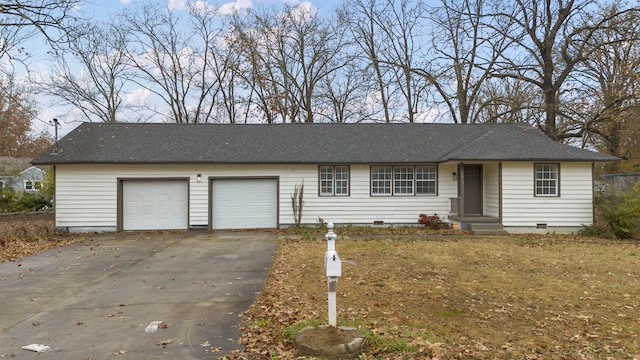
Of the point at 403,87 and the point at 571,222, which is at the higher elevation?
the point at 403,87

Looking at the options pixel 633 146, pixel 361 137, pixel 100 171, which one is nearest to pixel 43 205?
pixel 100 171

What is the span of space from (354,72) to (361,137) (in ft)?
45.9

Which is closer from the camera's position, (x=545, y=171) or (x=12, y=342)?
(x=12, y=342)

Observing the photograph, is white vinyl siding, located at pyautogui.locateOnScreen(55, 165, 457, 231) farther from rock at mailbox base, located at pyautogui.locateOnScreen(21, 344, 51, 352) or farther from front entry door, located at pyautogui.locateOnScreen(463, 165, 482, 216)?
rock at mailbox base, located at pyautogui.locateOnScreen(21, 344, 51, 352)

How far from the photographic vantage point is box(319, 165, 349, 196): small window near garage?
16.1 meters

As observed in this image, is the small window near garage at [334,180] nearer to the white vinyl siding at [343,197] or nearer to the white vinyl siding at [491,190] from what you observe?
the white vinyl siding at [343,197]

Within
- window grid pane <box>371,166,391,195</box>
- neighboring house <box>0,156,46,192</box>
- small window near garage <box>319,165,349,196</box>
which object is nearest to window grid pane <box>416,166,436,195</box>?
window grid pane <box>371,166,391,195</box>

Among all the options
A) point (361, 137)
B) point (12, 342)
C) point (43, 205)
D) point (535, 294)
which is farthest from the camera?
point (43, 205)

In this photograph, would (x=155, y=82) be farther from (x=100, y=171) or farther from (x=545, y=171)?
(x=545, y=171)

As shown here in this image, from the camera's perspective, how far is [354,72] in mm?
30484

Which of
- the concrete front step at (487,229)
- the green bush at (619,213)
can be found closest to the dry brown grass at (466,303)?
the green bush at (619,213)

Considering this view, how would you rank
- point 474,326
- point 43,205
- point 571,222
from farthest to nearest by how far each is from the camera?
1. point 43,205
2. point 571,222
3. point 474,326

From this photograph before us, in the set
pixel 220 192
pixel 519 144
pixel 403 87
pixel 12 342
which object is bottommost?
pixel 12 342

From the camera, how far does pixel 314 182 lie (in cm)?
1603
